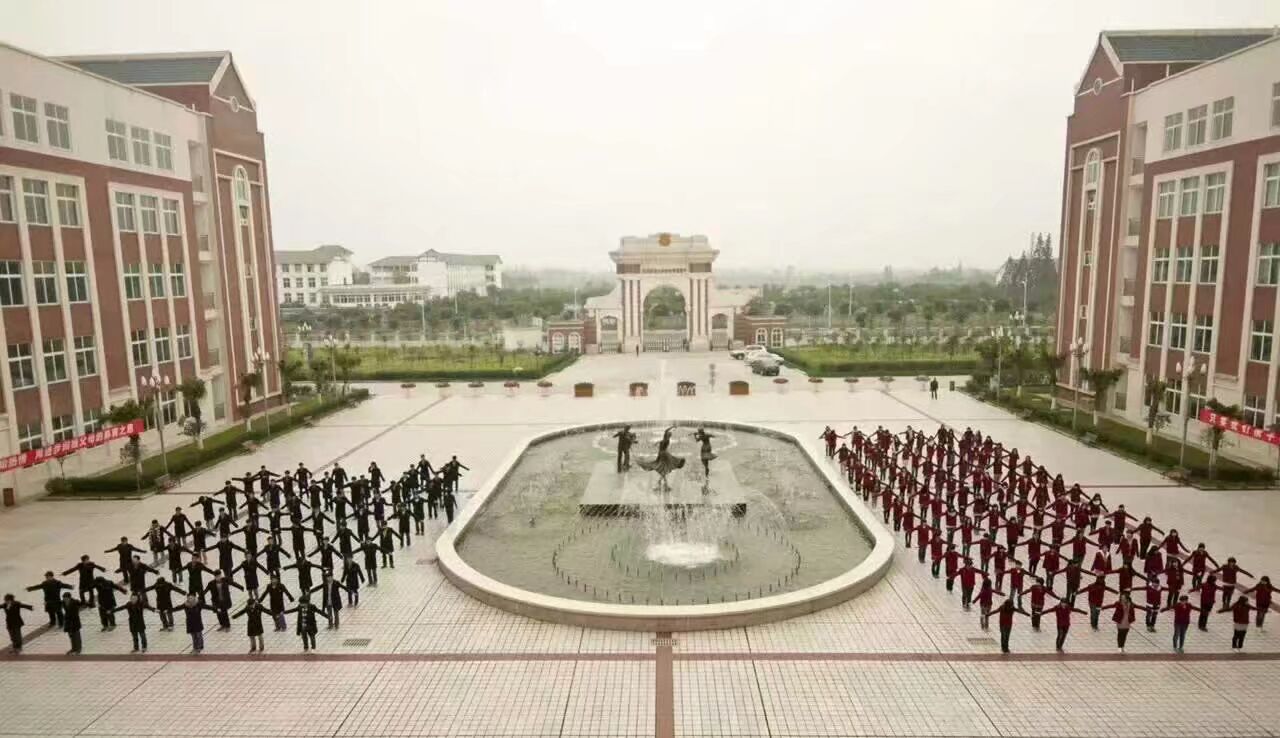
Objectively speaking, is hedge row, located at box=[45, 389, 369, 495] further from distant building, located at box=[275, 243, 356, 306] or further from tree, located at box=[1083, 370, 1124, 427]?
distant building, located at box=[275, 243, 356, 306]

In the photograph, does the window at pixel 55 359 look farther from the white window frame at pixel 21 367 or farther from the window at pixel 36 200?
the window at pixel 36 200

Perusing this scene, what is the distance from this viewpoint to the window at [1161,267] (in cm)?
2036

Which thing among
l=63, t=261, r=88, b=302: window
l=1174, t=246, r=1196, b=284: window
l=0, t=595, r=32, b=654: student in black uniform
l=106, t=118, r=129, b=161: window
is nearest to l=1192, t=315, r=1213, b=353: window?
l=1174, t=246, r=1196, b=284: window

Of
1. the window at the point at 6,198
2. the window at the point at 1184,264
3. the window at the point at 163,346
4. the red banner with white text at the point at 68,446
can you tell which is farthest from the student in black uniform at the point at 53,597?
the window at the point at 1184,264

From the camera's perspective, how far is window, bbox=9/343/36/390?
1581cm

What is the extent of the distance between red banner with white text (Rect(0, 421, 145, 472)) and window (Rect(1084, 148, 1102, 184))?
26.3 meters

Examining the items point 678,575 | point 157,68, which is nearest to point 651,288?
point 157,68

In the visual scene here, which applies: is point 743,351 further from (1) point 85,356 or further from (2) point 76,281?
(2) point 76,281

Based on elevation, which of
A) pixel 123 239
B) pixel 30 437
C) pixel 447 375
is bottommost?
pixel 447 375

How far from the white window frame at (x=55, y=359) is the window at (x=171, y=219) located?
4871 millimetres

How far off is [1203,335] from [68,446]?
25.6 meters

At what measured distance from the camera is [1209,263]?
18750 mm

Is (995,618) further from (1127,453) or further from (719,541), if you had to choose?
(1127,453)

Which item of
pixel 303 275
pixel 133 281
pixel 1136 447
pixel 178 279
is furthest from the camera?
pixel 303 275
